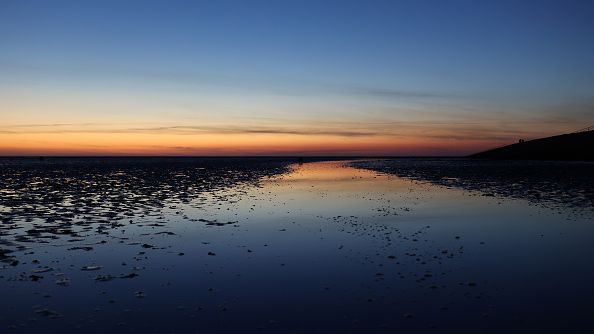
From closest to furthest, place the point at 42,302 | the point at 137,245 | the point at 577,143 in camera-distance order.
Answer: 1. the point at 42,302
2. the point at 137,245
3. the point at 577,143

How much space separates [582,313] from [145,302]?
28.9 feet

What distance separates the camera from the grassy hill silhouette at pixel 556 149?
5222 inches

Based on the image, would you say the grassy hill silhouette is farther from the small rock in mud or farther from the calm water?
the small rock in mud

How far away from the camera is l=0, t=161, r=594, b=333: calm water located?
29.1 ft

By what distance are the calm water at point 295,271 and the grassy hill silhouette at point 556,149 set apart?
127164 mm

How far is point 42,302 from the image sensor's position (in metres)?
9.84

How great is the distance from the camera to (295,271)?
1262 cm

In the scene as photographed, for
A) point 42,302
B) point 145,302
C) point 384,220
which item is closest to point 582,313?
point 145,302

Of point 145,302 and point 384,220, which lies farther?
point 384,220

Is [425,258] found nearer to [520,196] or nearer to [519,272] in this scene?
[519,272]

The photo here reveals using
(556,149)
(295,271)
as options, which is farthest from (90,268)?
(556,149)

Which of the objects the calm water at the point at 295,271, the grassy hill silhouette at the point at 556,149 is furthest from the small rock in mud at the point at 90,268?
the grassy hill silhouette at the point at 556,149

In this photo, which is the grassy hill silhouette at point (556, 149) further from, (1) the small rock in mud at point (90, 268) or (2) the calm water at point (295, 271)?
(1) the small rock in mud at point (90, 268)

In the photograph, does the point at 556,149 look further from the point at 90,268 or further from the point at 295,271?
the point at 90,268
